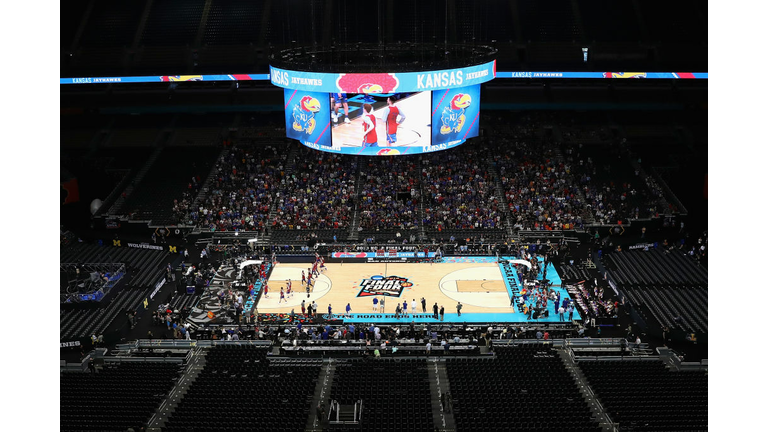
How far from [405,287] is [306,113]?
39.3ft

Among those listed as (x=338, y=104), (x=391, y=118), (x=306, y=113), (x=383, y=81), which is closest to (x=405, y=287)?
(x=391, y=118)

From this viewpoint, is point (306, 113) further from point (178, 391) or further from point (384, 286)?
point (178, 391)

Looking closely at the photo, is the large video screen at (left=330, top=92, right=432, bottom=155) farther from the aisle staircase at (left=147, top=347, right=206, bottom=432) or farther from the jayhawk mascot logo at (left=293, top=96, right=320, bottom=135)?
the aisle staircase at (left=147, top=347, right=206, bottom=432)

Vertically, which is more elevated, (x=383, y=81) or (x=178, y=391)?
(x=383, y=81)

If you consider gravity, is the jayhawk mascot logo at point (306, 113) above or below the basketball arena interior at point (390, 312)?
above

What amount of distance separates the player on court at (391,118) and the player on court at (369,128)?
62 cm

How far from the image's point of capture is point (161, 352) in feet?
111

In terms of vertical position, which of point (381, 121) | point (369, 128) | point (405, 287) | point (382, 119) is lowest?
point (405, 287)

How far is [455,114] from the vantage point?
1642 inches

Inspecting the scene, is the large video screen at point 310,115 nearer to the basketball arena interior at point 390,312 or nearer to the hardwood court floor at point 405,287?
the basketball arena interior at point 390,312

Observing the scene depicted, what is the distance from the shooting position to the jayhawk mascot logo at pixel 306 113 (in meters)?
41.5

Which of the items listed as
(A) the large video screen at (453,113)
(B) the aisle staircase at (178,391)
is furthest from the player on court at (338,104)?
(B) the aisle staircase at (178,391)

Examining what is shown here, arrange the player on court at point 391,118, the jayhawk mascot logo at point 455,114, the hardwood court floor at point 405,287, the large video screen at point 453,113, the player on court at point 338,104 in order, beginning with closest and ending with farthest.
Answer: the hardwood court floor at point 405,287 < the player on court at point 391,118 < the large video screen at point 453,113 < the player on court at point 338,104 < the jayhawk mascot logo at point 455,114

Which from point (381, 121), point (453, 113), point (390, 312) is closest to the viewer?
point (390, 312)
